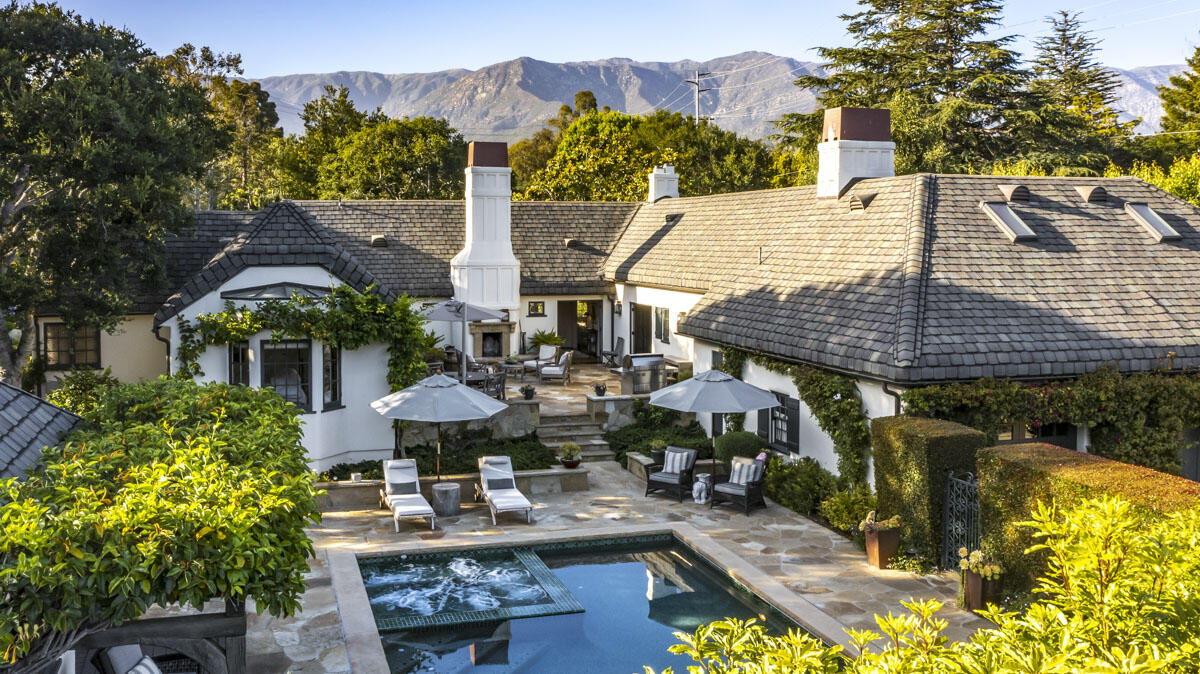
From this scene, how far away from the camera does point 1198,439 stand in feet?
55.8

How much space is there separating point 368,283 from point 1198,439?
16297mm

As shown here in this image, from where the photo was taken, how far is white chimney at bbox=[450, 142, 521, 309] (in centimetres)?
2676

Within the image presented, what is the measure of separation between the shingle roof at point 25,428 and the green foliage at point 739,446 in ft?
39.5

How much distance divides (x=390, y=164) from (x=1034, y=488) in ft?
136

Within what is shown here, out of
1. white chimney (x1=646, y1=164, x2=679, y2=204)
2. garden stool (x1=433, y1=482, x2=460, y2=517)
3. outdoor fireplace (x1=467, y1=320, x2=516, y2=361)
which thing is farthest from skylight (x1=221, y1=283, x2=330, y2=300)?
white chimney (x1=646, y1=164, x2=679, y2=204)

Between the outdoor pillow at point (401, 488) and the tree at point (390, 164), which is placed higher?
the tree at point (390, 164)

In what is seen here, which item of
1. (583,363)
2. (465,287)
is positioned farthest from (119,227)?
(583,363)

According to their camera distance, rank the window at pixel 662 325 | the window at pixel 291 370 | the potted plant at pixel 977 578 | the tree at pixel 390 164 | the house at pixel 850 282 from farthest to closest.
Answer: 1. the tree at pixel 390 164
2. the window at pixel 662 325
3. the window at pixel 291 370
4. the house at pixel 850 282
5. the potted plant at pixel 977 578

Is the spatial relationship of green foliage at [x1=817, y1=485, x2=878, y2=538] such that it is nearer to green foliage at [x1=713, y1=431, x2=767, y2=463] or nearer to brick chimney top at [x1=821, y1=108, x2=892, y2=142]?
green foliage at [x1=713, y1=431, x2=767, y2=463]

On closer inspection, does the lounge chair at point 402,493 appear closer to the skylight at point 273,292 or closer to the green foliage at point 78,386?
the skylight at point 273,292

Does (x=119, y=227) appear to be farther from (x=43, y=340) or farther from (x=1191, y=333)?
(x=1191, y=333)

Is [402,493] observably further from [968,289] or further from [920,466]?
[968,289]

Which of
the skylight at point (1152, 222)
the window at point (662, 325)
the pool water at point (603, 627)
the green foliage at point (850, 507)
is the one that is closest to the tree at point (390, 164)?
the window at point (662, 325)

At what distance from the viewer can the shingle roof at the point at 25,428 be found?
837cm
